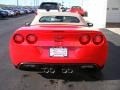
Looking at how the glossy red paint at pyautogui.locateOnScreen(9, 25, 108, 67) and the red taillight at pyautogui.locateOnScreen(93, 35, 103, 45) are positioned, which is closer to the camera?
the glossy red paint at pyautogui.locateOnScreen(9, 25, 108, 67)

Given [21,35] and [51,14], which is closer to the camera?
[21,35]

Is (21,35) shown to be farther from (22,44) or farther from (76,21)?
(76,21)

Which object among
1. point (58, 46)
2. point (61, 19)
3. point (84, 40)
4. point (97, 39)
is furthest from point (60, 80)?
point (61, 19)

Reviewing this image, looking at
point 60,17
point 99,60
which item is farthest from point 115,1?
point 99,60

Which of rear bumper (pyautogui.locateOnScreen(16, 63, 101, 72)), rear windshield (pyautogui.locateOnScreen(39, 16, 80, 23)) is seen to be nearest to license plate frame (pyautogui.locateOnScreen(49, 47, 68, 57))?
rear bumper (pyautogui.locateOnScreen(16, 63, 101, 72))

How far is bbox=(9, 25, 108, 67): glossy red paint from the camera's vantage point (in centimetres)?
719

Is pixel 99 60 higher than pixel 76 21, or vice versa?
pixel 76 21

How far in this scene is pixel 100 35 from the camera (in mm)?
7348

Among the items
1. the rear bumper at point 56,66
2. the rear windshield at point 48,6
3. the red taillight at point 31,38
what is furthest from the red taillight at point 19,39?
the rear windshield at point 48,6

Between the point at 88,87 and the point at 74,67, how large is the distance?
0.48m

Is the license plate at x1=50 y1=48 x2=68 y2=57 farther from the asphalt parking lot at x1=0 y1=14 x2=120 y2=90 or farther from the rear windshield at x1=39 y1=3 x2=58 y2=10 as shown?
the rear windshield at x1=39 y1=3 x2=58 y2=10

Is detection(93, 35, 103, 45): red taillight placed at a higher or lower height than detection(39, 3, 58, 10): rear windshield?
higher

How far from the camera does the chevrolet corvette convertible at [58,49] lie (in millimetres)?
7199

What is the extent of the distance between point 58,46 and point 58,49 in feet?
0.20
